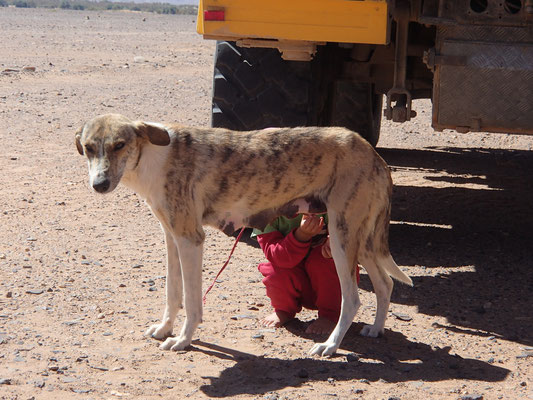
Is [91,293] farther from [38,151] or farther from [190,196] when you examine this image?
[38,151]

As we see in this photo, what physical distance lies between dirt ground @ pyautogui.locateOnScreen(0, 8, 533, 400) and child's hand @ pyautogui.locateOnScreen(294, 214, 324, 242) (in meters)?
0.55

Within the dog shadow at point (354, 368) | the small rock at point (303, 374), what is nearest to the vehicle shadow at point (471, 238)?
the dog shadow at point (354, 368)

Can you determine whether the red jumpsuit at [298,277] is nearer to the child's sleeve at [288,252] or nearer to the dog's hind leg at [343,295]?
the child's sleeve at [288,252]

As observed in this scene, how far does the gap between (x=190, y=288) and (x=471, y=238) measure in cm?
306

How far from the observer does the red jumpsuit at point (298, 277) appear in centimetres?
480

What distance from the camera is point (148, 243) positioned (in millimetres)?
6457

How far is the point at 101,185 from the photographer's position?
163 inches

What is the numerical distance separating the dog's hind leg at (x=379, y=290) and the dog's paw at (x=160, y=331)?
1.04 meters

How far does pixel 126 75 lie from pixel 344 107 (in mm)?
7782

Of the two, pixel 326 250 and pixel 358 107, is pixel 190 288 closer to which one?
pixel 326 250

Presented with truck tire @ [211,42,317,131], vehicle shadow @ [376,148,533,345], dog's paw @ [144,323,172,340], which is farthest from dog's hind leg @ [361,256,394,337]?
truck tire @ [211,42,317,131]

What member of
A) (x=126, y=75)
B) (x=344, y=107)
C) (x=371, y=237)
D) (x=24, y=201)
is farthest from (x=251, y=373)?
(x=126, y=75)

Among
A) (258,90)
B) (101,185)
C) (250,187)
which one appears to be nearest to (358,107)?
(258,90)

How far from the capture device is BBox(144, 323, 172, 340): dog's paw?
4.68m
